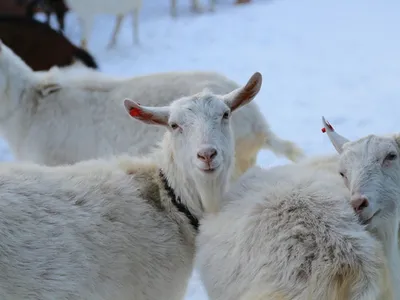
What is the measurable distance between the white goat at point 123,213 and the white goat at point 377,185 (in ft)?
2.29

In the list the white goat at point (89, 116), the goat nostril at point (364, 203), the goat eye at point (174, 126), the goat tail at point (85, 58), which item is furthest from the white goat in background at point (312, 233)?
the goat tail at point (85, 58)

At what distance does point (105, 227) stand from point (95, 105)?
2.00 m

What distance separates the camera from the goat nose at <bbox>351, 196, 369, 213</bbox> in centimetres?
324

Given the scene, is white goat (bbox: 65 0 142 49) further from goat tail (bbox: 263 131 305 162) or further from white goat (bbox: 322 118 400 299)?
white goat (bbox: 322 118 400 299)

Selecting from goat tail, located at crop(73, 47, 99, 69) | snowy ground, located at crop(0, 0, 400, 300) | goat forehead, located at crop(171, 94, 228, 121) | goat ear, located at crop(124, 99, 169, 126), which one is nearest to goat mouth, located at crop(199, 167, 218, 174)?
goat forehead, located at crop(171, 94, 228, 121)

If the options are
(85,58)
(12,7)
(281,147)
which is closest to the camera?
(281,147)

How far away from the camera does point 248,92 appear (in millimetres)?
4020

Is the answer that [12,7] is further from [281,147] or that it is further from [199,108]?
[199,108]

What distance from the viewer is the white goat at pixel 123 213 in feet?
10.8

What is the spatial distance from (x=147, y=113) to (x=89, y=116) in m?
1.56

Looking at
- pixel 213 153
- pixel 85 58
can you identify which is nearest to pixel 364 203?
pixel 213 153

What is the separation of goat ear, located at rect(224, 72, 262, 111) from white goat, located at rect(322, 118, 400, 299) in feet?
2.33

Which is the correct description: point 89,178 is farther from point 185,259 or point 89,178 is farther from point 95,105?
point 95,105

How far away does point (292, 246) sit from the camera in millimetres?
3096
